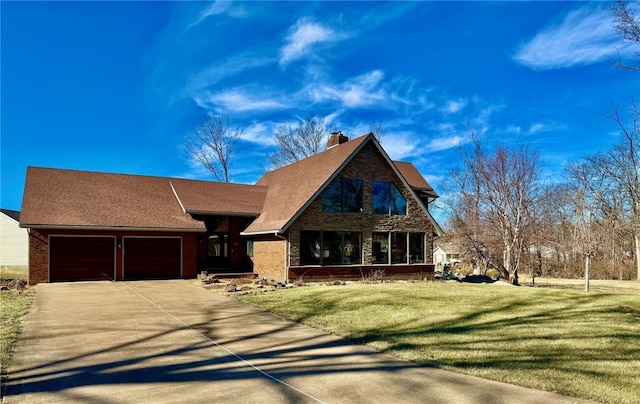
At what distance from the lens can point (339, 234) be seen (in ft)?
67.9

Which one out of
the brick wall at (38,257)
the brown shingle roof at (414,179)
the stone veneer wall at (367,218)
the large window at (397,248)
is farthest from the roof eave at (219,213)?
the brown shingle roof at (414,179)

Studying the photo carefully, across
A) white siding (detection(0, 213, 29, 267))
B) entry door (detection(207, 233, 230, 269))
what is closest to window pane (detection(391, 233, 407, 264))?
entry door (detection(207, 233, 230, 269))

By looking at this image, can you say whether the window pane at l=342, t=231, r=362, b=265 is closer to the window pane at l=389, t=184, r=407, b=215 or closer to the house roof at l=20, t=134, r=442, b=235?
the window pane at l=389, t=184, r=407, b=215

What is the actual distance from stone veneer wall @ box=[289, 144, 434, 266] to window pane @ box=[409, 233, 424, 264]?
0.89ft

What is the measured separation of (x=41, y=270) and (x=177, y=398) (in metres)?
16.3

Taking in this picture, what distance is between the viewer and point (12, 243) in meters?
34.8

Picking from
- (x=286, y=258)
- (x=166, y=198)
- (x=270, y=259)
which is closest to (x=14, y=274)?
(x=166, y=198)

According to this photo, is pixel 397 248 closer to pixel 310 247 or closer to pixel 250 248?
pixel 310 247

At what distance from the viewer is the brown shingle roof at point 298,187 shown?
65.2 feet

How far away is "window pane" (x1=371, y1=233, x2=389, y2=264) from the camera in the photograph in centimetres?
2147

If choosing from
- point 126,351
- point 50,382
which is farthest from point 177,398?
point 126,351

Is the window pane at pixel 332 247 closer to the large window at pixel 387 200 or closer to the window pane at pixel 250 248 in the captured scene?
the large window at pixel 387 200

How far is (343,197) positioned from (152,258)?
9334 mm

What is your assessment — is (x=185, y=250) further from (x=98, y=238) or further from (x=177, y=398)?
(x=177, y=398)
